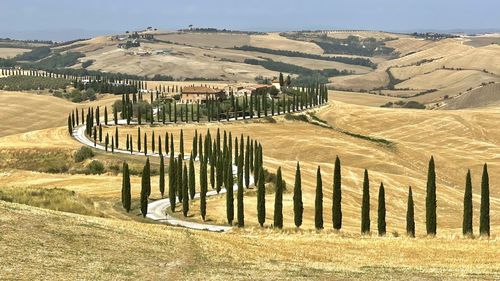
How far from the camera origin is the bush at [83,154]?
380 feet

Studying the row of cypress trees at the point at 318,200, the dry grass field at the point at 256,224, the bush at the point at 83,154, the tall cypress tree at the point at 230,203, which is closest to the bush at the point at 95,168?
the dry grass field at the point at 256,224

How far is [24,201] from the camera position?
2335 inches

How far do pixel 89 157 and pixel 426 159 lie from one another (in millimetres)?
67212

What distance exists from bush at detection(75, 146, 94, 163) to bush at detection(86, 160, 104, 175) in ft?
14.3

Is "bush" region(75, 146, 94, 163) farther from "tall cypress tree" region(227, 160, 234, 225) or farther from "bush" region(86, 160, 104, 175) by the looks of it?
"tall cypress tree" region(227, 160, 234, 225)

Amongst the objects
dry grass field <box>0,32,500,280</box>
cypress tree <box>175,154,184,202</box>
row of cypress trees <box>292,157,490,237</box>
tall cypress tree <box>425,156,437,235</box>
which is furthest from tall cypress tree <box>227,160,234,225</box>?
tall cypress tree <box>425,156,437,235</box>

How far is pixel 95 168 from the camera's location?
11069cm

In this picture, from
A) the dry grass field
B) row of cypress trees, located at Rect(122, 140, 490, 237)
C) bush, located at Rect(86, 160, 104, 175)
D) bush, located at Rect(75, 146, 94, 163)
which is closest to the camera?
the dry grass field

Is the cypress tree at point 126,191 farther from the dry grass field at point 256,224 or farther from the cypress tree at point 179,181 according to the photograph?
the cypress tree at point 179,181

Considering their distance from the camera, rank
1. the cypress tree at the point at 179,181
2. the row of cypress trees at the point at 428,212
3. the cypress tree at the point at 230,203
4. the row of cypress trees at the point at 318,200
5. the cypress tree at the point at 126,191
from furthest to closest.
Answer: the cypress tree at the point at 179,181 < the cypress tree at the point at 126,191 < the cypress tree at the point at 230,203 < the row of cypress trees at the point at 318,200 < the row of cypress trees at the point at 428,212

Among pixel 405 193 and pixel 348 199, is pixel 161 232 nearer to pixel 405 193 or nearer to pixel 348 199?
pixel 348 199

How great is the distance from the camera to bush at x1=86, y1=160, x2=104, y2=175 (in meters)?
110

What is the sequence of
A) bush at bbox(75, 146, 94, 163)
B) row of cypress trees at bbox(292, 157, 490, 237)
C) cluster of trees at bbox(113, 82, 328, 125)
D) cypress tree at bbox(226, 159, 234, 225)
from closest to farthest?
row of cypress trees at bbox(292, 157, 490, 237) → cypress tree at bbox(226, 159, 234, 225) → bush at bbox(75, 146, 94, 163) → cluster of trees at bbox(113, 82, 328, 125)

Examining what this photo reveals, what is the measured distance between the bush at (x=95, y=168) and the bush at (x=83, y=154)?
172 inches
